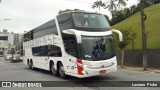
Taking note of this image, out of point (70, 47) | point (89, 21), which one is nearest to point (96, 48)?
point (70, 47)

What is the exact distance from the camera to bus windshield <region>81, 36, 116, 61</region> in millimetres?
15922

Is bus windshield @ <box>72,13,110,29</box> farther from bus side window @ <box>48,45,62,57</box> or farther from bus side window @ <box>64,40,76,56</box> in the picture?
bus side window @ <box>48,45,62,57</box>

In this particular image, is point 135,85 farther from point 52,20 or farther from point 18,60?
point 18,60

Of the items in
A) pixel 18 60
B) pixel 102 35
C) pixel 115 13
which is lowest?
pixel 18 60

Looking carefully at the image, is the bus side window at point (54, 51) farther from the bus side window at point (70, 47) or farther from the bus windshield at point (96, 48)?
the bus windshield at point (96, 48)

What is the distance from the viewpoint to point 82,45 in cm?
1593

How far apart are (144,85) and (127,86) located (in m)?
0.99

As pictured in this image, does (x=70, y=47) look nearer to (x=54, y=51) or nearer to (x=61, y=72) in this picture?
(x=61, y=72)

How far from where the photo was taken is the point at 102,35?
16609 mm

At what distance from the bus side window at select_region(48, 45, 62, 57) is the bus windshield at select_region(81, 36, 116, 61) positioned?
3.00 m

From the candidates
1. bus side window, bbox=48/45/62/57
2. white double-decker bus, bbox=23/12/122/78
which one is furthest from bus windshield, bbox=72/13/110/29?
bus side window, bbox=48/45/62/57

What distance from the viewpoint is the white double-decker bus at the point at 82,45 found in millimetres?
15891

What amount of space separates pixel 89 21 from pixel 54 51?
13.4 feet

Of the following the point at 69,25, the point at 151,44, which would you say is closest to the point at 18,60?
the point at 151,44
